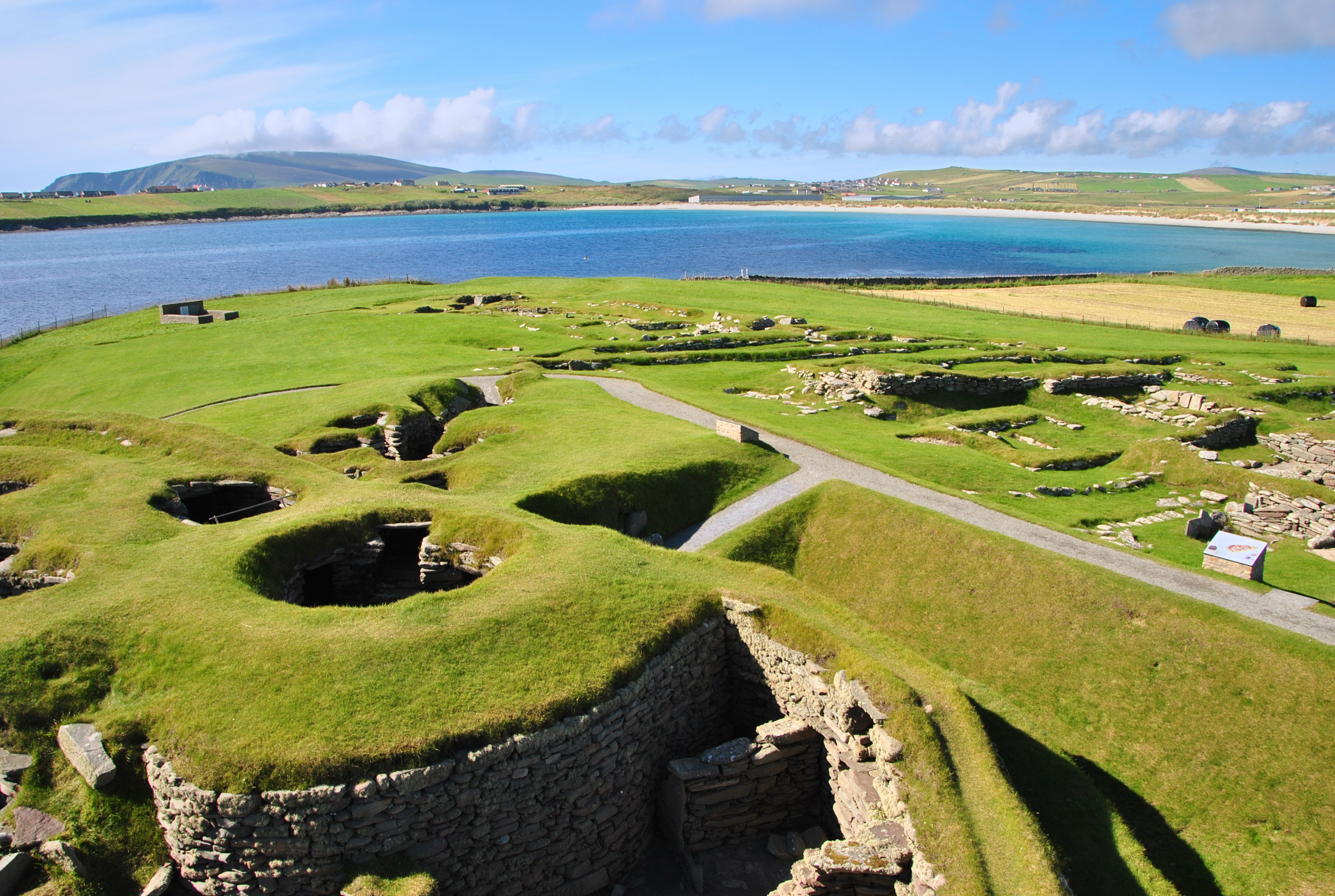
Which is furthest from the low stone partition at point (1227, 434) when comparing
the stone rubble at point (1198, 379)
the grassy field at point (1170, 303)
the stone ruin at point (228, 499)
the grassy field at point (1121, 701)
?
the stone ruin at point (228, 499)

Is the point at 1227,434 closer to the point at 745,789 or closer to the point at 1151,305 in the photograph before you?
the point at 745,789

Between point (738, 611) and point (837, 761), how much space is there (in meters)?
3.91

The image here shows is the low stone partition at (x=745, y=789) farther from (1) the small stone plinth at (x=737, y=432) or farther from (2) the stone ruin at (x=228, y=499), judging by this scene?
(1) the small stone plinth at (x=737, y=432)

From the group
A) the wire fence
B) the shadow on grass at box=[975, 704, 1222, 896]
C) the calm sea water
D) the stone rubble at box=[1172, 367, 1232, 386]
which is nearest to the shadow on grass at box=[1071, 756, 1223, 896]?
the shadow on grass at box=[975, 704, 1222, 896]

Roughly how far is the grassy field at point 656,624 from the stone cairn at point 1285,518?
3.07 ft

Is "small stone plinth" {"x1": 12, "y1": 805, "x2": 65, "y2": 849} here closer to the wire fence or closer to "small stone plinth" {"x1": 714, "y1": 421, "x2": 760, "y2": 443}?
"small stone plinth" {"x1": 714, "y1": 421, "x2": 760, "y2": 443}

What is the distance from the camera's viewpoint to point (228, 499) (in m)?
25.0

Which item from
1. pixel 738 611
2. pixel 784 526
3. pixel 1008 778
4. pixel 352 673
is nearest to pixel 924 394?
pixel 784 526

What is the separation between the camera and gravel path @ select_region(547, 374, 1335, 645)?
66.0 feet

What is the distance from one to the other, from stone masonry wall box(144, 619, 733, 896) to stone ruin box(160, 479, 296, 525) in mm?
12044

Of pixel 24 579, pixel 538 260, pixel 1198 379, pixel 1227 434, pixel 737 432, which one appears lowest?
pixel 1227 434

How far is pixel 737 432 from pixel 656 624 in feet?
50.7

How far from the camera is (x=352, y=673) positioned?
47.9 ft

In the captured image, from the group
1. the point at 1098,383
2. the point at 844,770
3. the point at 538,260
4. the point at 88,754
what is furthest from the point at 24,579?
the point at 538,260
